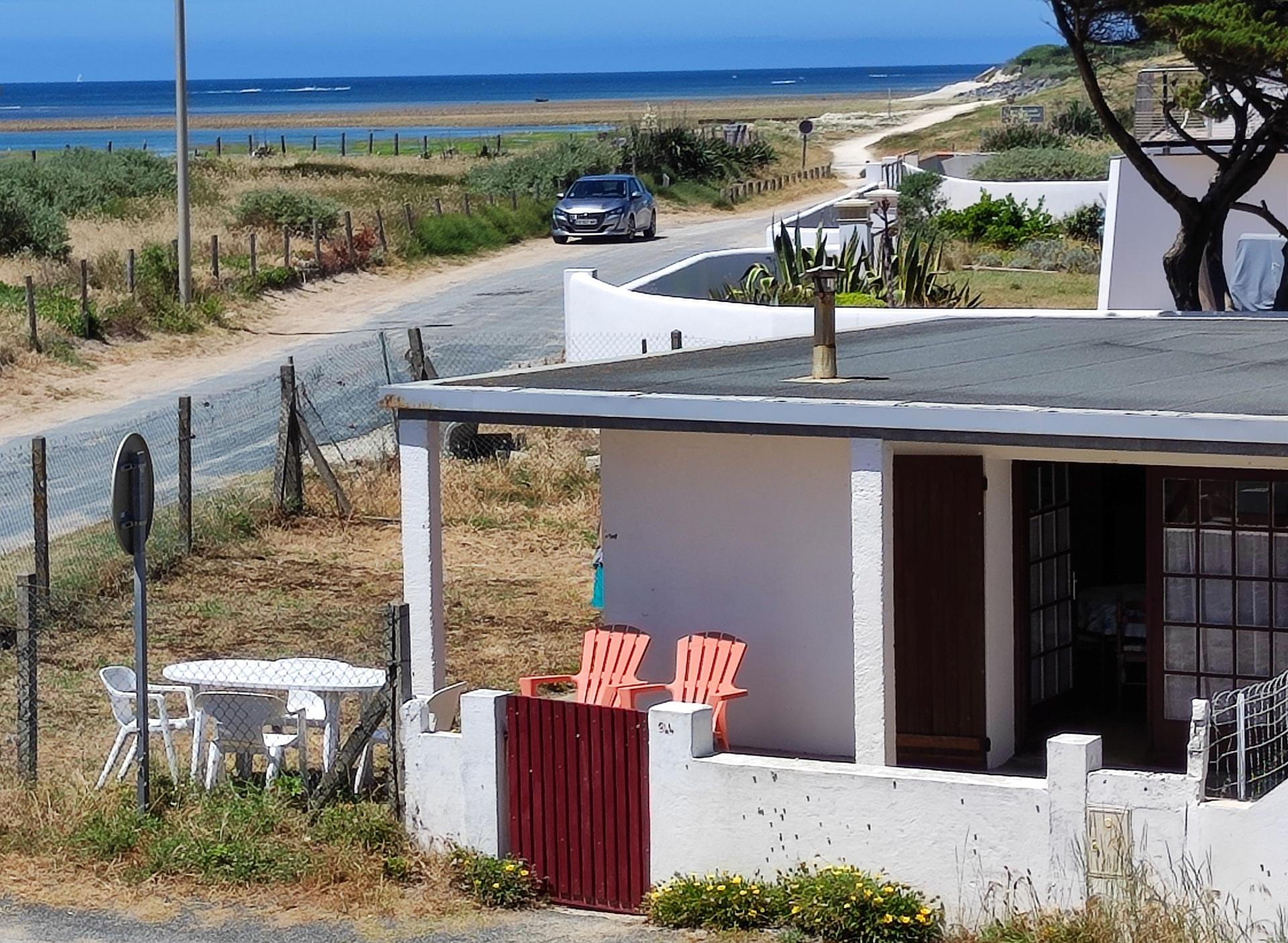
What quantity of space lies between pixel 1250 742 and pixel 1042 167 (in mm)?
38996

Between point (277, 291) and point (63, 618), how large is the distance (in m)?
19.5

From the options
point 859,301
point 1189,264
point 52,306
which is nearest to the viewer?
point 1189,264

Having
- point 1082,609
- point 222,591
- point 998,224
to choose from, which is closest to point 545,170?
point 998,224

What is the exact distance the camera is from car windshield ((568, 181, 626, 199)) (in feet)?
133

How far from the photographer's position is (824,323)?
10.5 metres

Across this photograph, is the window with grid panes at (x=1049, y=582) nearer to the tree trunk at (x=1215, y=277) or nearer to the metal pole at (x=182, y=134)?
the tree trunk at (x=1215, y=277)

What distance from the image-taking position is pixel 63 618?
14352 millimetres

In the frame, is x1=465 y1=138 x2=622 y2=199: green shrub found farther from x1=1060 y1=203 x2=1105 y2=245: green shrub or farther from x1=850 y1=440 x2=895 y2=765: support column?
x1=850 y1=440 x2=895 y2=765: support column

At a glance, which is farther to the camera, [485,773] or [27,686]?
[27,686]

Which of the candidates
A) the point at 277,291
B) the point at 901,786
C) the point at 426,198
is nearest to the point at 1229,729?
the point at 901,786

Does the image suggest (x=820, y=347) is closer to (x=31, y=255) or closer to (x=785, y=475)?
(x=785, y=475)

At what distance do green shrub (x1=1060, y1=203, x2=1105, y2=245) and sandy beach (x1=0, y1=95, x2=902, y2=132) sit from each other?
7936 cm

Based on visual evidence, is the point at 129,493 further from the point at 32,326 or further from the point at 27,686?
the point at 32,326

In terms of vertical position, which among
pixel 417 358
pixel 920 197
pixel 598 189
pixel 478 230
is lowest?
pixel 417 358
